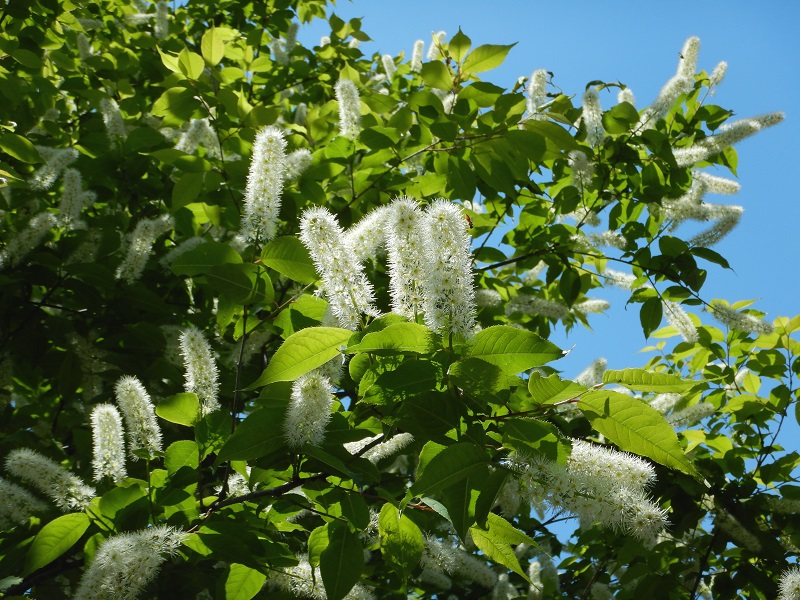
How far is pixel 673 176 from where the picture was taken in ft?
13.2

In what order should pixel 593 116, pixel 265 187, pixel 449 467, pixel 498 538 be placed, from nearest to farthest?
1. pixel 449 467
2. pixel 498 538
3. pixel 265 187
4. pixel 593 116

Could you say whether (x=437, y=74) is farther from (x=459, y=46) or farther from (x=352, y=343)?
(x=352, y=343)

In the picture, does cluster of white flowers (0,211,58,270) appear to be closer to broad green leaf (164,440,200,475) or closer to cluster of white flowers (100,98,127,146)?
cluster of white flowers (100,98,127,146)

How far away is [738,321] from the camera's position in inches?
167

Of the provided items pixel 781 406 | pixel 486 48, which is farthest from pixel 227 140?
pixel 781 406

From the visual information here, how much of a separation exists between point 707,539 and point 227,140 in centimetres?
358

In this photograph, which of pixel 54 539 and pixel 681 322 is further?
pixel 681 322

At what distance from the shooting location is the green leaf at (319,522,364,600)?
197 cm

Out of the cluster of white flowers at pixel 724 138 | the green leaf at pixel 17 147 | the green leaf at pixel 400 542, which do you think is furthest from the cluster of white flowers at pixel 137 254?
the cluster of white flowers at pixel 724 138

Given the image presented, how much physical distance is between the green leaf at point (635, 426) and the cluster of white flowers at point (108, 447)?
5.94 ft

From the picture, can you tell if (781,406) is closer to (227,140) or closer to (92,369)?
(227,140)

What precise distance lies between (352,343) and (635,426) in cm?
72

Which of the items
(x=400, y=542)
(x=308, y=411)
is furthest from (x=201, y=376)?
(x=400, y=542)

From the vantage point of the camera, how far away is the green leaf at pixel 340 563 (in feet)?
6.48
